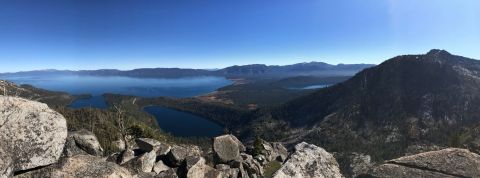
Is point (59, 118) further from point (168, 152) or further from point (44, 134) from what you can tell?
point (168, 152)

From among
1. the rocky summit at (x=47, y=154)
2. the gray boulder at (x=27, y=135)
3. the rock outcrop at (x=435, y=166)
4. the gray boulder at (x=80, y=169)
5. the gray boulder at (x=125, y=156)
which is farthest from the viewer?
the gray boulder at (x=125, y=156)

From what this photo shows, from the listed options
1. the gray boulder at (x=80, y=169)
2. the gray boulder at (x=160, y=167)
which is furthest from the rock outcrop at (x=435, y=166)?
the gray boulder at (x=160, y=167)

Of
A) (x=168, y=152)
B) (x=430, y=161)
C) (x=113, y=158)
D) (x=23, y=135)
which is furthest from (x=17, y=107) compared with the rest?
(x=430, y=161)

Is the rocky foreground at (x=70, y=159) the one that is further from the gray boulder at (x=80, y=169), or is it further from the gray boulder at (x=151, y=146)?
the gray boulder at (x=151, y=146)

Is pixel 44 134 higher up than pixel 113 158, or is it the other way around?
pixel 44 134

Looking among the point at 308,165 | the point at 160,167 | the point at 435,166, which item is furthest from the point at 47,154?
the point at 435,166

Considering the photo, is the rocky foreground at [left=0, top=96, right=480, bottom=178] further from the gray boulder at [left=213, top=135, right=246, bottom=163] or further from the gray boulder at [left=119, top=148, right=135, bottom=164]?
the gray boulder at [left=213, top=135, right=246, bottom=163]
